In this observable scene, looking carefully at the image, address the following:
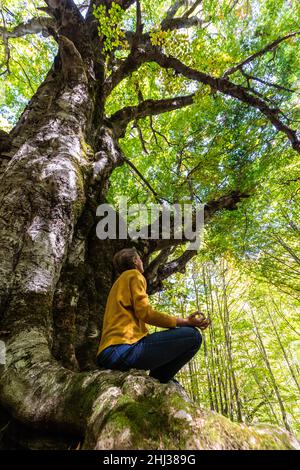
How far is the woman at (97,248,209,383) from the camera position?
1.78m

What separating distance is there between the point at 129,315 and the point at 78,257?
138 centimetres

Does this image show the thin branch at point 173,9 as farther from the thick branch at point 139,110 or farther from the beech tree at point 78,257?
the thick branch at point 139,110

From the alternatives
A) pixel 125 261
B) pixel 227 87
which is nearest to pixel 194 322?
pixel 125 261

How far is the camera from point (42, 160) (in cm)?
292

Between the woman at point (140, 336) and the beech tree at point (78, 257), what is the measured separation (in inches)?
12.9

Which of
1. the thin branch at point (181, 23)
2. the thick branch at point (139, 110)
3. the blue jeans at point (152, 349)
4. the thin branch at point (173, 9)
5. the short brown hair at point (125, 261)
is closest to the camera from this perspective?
the blue jeans at point (152, 349)

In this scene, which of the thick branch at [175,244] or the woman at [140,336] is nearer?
the woman at [140,336]

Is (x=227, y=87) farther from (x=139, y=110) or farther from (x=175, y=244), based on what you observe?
(x=175, y=244)

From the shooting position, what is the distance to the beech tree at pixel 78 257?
41.7 inches

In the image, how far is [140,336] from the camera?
1921 mm

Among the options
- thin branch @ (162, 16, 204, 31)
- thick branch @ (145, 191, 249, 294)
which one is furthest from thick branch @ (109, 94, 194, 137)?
thin branch @ (162, 16, 204, 31)

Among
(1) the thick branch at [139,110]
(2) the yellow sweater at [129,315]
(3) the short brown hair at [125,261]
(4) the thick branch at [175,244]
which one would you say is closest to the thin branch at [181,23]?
(1) the thick branch at [139,110]
